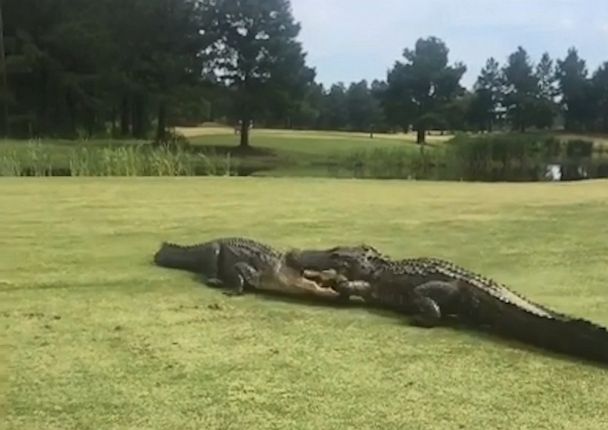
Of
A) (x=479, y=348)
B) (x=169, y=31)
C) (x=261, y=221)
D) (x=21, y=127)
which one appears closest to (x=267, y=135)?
(x=169, y=31)

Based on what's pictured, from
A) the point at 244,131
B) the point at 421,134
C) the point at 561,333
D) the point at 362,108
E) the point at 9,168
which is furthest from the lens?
the point at 362,108

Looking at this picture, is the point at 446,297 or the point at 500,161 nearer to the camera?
the point at 446,297

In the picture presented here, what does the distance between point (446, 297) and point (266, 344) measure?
0.74 metres

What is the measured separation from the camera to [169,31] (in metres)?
28.9

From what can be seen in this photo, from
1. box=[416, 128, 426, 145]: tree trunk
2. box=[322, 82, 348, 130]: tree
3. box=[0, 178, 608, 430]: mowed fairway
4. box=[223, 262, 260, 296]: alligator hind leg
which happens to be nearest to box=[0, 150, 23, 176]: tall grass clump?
box=[0, 178, 608, 430]: mowed fairway

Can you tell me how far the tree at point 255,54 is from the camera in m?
27.8

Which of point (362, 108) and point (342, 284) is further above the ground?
point (362, 108)

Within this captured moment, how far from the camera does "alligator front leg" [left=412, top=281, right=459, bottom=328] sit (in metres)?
3.39

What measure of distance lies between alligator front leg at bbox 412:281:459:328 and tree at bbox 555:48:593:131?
4309cm

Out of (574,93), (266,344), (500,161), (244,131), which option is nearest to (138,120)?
(244,131)

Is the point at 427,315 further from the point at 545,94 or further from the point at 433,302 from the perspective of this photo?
the point at 545,94

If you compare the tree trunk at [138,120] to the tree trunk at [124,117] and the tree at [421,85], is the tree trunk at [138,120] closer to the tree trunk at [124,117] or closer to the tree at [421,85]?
the tree trunk at [124,117]

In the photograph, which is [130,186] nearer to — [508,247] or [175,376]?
[508,247]

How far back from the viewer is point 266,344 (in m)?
3.12
